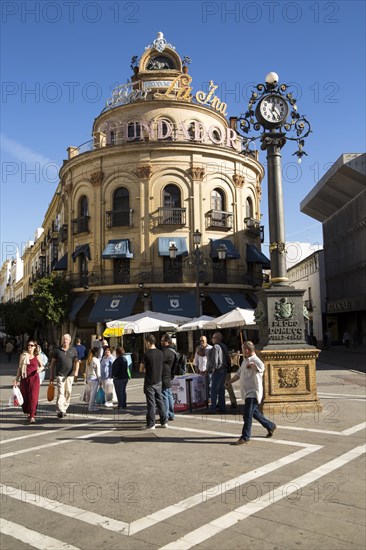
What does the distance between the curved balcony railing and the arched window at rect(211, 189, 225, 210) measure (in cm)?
426

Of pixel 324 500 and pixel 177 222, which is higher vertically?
pixel 177 222

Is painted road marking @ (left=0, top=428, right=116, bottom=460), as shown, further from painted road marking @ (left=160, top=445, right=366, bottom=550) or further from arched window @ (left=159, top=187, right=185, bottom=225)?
arched window @ (left=159, top=187, right=185, bottom=225)

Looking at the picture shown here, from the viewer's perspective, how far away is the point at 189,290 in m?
30.2

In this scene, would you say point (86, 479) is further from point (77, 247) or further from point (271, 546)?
point (77, 247)

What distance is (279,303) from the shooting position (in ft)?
35.7

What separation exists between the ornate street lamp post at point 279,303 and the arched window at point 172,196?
1931 centimetres

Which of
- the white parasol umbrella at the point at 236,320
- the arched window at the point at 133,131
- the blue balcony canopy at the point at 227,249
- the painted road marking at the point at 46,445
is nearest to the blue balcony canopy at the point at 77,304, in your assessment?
the blue balcony canopy at the point at 227,249

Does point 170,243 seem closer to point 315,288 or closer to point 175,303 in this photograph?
point 175,303

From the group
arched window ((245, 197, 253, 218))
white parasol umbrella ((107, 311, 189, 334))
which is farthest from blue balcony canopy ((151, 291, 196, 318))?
arched window ((245, 197, 253, 218))

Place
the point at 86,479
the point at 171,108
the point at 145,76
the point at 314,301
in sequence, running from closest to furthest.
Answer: the point at 86,479 → the point at 171,108 → the point at 145,76 → the point at 314,301

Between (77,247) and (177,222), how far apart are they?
714cm

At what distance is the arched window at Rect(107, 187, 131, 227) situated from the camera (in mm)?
31094

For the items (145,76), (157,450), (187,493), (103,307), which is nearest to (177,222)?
(103,307)

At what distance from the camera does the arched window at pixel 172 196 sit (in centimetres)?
3122
